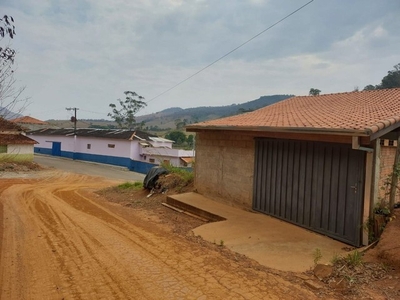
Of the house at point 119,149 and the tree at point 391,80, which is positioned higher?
the tree at point 391,80

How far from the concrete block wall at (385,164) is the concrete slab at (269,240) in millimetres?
1374

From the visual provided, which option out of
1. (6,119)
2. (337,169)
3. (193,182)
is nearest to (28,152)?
(193,182)

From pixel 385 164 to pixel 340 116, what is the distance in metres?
1.38

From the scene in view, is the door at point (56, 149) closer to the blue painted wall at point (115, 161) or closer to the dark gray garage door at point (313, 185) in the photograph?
the blue painted wall at point (115, 161)

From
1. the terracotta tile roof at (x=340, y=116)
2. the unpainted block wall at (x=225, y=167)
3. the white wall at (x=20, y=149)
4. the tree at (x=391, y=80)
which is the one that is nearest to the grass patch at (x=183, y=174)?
the unpainted block wall at (x=225, y=167)

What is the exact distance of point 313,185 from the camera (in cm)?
Answer: 661

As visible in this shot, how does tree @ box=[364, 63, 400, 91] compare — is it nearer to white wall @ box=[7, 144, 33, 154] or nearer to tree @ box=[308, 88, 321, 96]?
tree @ box=[308, 88, 321, 96]

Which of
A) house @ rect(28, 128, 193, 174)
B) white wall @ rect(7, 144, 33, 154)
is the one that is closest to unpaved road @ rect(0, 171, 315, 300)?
white wall @ rect(7, 144, 33, 154)

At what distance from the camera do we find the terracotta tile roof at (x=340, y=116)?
5.47 m

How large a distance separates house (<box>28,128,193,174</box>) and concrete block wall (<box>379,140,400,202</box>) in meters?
25.1

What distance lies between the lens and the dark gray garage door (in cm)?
582

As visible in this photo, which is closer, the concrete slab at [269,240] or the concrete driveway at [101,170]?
the concrete slab at [269,240]

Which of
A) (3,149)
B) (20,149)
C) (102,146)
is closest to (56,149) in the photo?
(102,146)

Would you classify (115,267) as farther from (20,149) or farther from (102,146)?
(102,146)
